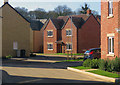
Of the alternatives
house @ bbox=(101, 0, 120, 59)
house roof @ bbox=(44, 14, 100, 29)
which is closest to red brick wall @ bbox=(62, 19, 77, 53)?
house roof @ bbox=(44, 14, 100, 29)

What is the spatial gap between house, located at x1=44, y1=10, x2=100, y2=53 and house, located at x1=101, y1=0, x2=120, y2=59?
85.6 ft

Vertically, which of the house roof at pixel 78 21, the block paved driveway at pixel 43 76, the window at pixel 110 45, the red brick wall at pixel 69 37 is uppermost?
the house roof at pixel 78 21

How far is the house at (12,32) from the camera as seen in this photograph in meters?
34.5

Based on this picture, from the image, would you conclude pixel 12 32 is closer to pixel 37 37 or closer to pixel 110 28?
pixel 110 28

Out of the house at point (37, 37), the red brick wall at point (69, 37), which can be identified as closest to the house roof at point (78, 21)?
the red brick wall at point (69, 37)

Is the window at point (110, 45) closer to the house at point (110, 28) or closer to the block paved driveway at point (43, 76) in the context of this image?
the house at point (110, 28)

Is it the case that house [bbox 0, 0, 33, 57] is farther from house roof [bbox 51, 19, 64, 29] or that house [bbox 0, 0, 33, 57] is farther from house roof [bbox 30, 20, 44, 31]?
house roof [bbox 30, 20, 44, 31]

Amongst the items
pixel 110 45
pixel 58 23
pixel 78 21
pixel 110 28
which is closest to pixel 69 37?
pixel 78 21

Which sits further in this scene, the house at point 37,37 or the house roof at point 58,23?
the house at point 37,37

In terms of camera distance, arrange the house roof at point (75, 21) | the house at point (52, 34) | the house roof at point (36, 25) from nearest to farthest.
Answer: the house roof at point (75, 21) → the house at point (52, 34) → the house roof at point (36, 25)

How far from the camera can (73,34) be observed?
4788 cm

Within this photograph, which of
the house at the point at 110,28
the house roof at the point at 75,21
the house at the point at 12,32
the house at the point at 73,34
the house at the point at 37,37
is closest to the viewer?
the house at the point at 110,28

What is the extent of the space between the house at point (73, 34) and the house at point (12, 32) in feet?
40.9

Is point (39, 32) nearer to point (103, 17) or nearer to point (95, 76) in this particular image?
point (103, 17)
